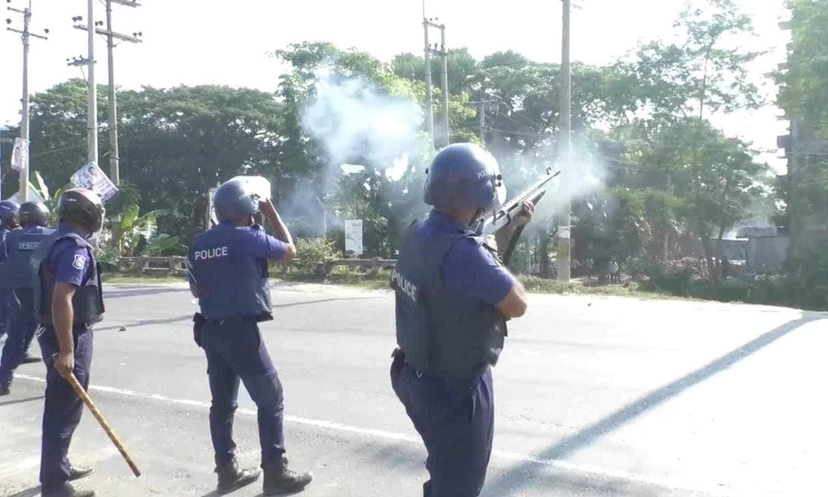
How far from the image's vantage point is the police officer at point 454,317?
2795 mm

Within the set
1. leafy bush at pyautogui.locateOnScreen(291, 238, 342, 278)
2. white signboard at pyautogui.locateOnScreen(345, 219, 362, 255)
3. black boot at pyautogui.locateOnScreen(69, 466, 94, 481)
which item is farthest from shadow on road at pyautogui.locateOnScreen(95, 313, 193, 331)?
white signboard at pyautogui.locateOnScreen(345, 219, 362, 255)

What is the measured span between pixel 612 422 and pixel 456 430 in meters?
3.51

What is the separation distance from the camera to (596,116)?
35.9 m

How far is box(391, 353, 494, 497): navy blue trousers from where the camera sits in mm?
2887

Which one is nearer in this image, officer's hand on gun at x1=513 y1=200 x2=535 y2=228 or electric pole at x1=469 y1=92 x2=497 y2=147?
officer's hand on gun at x1=513 y1=200 x2=535 y2=228

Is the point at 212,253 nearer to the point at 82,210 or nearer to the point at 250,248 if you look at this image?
the point at 250,248

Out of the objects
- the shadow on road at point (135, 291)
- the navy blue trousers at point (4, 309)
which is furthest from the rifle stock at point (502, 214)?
the shadow on road at point (135, 291)

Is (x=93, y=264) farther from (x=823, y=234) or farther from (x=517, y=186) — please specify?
(x=517, y=186)

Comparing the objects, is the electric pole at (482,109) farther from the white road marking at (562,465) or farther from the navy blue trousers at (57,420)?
the navy blue trousers at (57,420)

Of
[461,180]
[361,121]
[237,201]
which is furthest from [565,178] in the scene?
[461,180]

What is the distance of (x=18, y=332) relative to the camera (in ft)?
24.0

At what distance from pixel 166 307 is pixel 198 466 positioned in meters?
10.1

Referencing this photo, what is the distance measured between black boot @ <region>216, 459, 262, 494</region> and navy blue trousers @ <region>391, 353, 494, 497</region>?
2.14 meters

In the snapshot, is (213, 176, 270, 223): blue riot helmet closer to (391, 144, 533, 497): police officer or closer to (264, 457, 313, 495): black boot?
(264, 457, 313, 495): black boot
